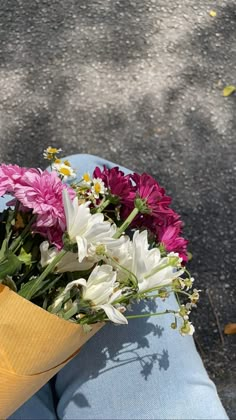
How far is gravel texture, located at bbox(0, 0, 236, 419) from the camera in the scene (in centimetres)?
180

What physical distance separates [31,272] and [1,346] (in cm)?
10

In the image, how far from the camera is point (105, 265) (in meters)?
0.76

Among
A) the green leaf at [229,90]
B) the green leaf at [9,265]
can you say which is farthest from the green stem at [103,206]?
the green leaf at [229,90]

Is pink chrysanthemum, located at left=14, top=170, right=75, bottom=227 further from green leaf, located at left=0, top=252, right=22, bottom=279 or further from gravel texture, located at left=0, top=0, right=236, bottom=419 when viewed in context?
gravel texture, located at left=0, top=0, right=236, bottom=419

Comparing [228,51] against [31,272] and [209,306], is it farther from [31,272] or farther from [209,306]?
[31,272]

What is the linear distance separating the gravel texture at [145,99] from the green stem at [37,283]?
999 mm

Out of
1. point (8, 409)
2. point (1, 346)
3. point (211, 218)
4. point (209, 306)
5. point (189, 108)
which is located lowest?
point (209, 306)

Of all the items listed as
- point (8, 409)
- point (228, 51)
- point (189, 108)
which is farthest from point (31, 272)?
point (228, 51)

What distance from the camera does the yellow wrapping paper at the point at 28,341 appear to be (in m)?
0.76

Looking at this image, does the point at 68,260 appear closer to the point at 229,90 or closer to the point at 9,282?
the point at 9,282

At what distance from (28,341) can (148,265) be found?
0.59 feet

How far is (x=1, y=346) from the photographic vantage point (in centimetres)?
Answer: 78

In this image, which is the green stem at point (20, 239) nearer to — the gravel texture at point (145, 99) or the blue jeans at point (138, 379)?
the blue jeans at point (138, 379)

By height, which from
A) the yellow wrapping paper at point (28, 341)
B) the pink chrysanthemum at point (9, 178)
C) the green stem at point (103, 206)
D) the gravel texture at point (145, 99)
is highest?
the pink chrysanthemum at point (9, 178)
